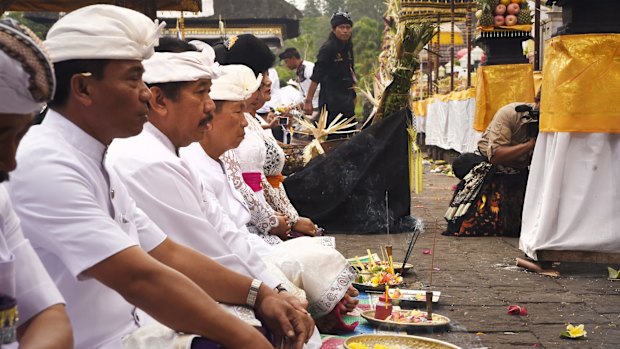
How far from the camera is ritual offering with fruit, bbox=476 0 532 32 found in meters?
12.1

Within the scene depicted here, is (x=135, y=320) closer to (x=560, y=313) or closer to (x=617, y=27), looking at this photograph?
(x=560, y=313)

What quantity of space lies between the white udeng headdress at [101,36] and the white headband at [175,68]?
2.68 ft

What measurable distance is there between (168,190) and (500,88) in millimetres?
9023

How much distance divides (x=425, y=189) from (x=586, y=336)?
991 cm

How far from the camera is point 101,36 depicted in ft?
8.65

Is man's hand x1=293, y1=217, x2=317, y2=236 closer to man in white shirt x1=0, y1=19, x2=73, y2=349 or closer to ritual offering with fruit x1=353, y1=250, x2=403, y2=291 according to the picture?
ritual offering with fruit x1=353, y1=250, x2=403, y2=291

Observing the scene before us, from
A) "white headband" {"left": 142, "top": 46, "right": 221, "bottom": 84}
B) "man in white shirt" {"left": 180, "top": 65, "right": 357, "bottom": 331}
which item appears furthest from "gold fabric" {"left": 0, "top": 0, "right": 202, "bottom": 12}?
"white headband" {"left": 142, "top": 46, "right": 221, "bottom": 84}

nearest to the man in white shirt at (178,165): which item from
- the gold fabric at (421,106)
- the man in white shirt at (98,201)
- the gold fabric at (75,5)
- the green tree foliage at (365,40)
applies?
the man in white shirt at (98,201)

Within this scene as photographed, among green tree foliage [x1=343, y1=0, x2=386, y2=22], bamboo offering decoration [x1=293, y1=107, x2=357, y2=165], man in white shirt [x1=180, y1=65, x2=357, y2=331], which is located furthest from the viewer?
green tree foliage [x1=343, y1=0, x2=386, y2=22]

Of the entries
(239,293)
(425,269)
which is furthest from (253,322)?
(425,269)

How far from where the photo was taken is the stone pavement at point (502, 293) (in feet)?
16.4

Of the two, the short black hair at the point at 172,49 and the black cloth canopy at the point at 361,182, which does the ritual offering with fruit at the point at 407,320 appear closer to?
the short black hair at the point at 172,49

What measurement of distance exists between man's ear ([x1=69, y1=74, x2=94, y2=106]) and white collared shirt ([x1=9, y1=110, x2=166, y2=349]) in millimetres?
77

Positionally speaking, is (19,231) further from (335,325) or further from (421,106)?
Result: (421,106)
